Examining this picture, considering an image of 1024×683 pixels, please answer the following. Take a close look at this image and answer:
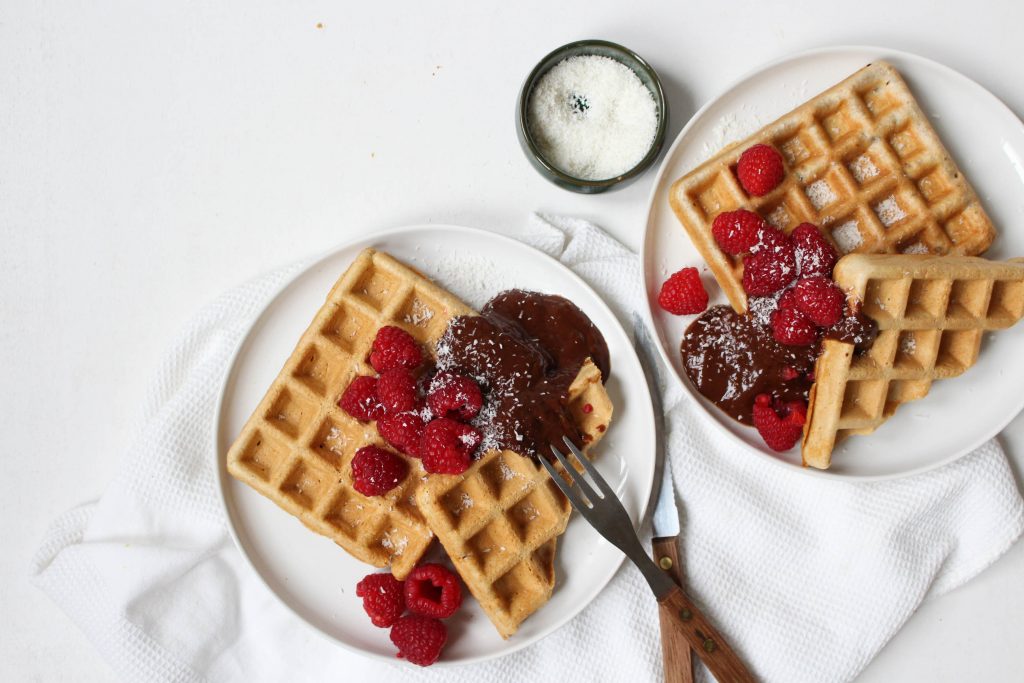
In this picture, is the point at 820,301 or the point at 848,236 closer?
the point at 820,301

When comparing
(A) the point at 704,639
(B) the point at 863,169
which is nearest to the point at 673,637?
(A) the point at 704,639

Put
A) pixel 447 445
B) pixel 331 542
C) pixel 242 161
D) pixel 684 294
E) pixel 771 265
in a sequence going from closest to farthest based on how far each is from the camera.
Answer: pixel 447 445 → pixel 771 265 → pixel 684 294 → pixel 331 542 → pixel 242 161

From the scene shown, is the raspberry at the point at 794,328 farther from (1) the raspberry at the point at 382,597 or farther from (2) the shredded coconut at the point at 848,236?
(1) the raspberry at the point at 382,597

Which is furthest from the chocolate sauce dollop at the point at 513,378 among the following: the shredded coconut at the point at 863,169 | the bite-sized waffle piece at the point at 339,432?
the shredded coconut at the point at 863,169

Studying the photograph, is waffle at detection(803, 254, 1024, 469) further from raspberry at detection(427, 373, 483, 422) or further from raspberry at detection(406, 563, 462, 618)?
raspberry at detection(406, 563, 462, 618)

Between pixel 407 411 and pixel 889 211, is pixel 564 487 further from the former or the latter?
pixel 889 211

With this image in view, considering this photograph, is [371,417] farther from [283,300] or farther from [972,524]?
[972,524]
